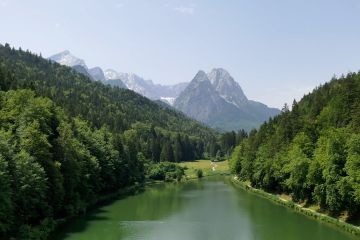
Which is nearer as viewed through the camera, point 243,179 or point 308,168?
point 308,168

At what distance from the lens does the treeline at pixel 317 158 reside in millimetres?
68500

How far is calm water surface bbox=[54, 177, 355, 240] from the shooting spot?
6353 cm

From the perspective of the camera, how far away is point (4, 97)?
278 feet

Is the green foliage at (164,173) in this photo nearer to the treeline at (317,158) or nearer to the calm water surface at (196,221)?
the treeline at (317,158)

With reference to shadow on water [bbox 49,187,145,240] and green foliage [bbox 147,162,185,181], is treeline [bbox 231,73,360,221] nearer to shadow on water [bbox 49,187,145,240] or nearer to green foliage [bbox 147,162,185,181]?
green foliage [bbox 147,162,185,181]

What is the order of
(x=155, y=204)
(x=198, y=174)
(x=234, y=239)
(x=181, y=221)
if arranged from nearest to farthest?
(x=234, y=239) < (x=181, y=221) < (x=155, y=204) < (x=198, y=174)

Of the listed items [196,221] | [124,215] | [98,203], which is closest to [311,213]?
[196,221]

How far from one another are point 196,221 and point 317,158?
73.5ft

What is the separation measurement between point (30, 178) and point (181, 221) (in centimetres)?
2837

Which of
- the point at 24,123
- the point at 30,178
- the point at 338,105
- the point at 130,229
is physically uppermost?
the point at 338,105

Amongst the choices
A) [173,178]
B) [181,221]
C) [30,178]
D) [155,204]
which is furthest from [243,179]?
[30,178]

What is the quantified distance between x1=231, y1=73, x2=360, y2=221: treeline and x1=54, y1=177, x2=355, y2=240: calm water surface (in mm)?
4803

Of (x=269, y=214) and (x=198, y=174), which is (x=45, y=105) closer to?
(x=269, y=214)

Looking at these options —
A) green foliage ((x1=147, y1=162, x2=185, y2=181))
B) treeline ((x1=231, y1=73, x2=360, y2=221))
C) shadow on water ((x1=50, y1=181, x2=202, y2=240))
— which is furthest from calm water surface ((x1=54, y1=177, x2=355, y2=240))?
green foliage ((x1=147, y1=162, x2=185, y2=181))
